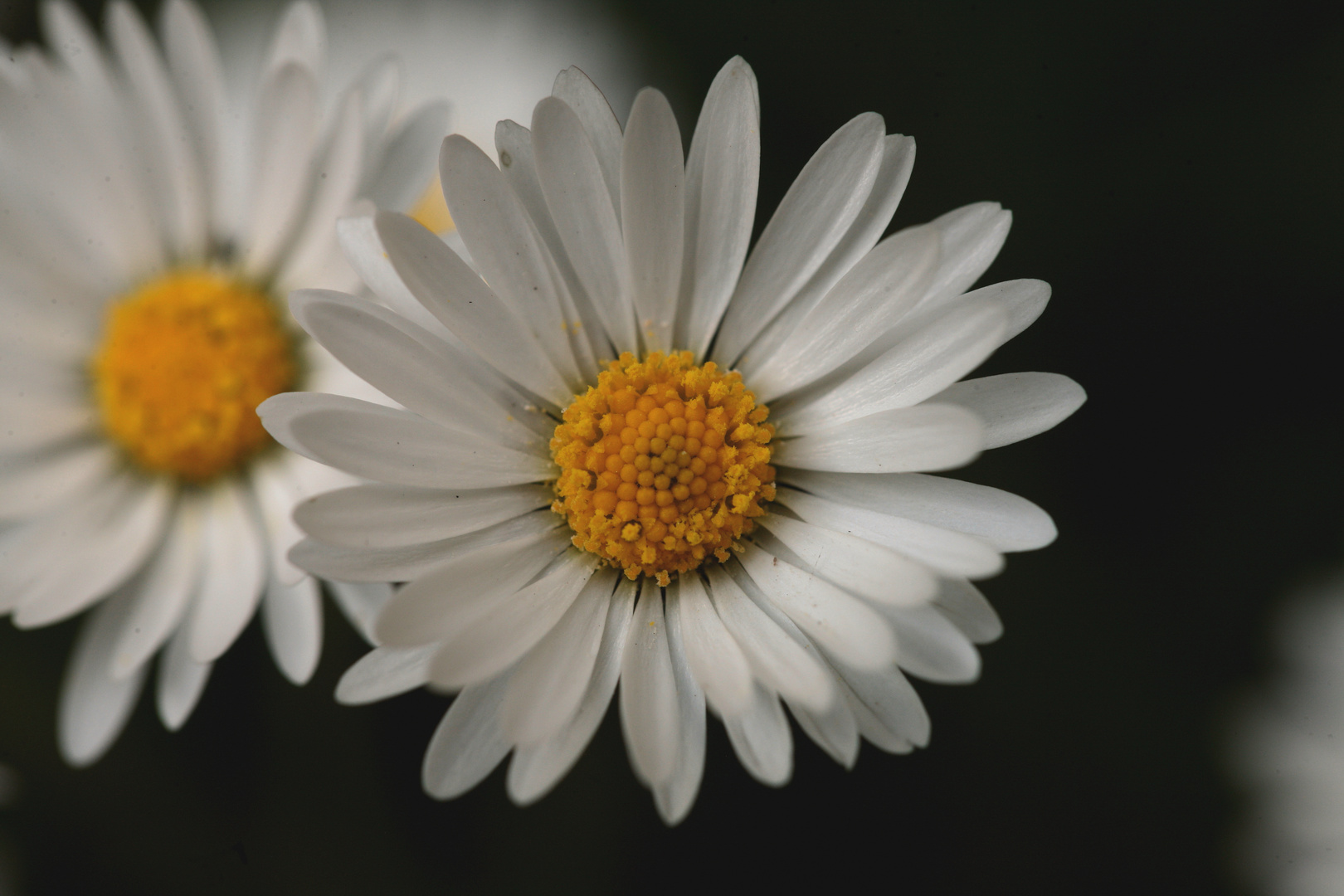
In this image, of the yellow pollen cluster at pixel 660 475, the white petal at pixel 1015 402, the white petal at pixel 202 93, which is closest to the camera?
the white petal at pixel 1015 402

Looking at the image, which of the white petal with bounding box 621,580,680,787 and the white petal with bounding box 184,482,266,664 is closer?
the white petal with bounding box 621,580,680,787

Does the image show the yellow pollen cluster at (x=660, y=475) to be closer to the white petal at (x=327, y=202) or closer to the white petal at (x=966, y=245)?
the white petal at (x=966, y=245)

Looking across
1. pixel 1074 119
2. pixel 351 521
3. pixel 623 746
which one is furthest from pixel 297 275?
pixel 1074 119

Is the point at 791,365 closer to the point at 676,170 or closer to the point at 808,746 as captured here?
the point at 676,170

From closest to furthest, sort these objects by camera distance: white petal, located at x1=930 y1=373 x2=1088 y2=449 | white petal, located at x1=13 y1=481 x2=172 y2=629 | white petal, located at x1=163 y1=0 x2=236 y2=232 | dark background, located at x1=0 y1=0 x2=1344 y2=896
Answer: white petal, located at x1=930 y1=373 x2=1088 y2=449 → white petal, located at x1=13 y1=481 x2=172 y2=629 → white petal, located at x1=163 y1=0 x2=236 y2=232 → dark background, located at x1=0 y1=0 x2=1344 y2=896

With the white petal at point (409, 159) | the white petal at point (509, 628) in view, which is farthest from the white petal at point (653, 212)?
the white petal at point (409, 159)

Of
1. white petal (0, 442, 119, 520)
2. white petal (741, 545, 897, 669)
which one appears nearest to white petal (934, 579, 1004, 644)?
white petal (741, 545, 897, 669)

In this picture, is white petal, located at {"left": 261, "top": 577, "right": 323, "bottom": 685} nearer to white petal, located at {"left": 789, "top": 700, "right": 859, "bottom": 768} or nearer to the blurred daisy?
white petal, located at {"left": 789, "top": 700, "right": 859, "bottom": 768}
